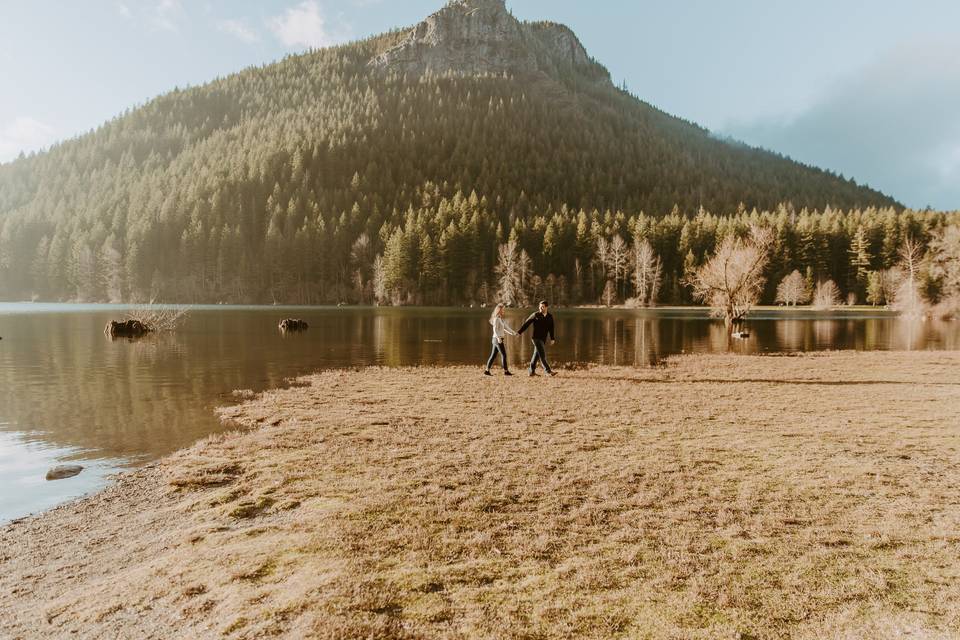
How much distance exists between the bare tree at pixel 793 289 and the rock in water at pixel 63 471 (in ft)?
427

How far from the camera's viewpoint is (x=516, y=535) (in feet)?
22.5

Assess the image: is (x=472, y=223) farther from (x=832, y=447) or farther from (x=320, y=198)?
(x=832, y=447)

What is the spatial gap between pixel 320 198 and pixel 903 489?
174 m

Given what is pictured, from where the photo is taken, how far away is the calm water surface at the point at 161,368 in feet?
39.5

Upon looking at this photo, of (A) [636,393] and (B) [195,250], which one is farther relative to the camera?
(B) [195,250]

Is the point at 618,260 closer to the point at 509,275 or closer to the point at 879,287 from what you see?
the point at 509,275

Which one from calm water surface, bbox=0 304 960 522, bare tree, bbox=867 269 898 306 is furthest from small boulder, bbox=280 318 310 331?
bare tree, bbox=867 269 898 306

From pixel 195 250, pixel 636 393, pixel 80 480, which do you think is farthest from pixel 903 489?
pixel 195 250

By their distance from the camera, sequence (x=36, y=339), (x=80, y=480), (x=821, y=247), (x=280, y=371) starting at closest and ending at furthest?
(x=80, y=480), (x=280, y=371), (x=36, y=339), (x=821, y=247)

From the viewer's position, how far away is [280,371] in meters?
24.7

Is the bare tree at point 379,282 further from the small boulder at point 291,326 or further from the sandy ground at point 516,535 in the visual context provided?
the sandy ground at point 516,535

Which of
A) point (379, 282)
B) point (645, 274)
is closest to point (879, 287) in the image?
point (645, 274)

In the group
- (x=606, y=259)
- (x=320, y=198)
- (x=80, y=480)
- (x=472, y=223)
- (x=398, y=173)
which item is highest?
(x=398, y=173)

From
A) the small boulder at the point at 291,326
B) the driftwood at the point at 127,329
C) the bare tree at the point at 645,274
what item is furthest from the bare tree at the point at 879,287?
the driftwood at the point at 127,329
